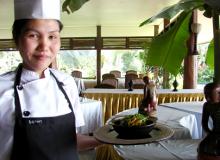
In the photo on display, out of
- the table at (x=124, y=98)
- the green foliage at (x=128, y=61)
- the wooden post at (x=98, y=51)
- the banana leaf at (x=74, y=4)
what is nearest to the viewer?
the banana leaf at (x=74, y=4)

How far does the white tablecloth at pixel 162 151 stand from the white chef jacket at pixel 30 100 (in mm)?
252

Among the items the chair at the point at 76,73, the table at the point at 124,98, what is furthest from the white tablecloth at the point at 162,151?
the chair at the point at 76,73

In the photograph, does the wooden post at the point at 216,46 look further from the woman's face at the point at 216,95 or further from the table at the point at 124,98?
the table at the point at 124,98

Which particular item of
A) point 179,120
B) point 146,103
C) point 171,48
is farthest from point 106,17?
point 171,48

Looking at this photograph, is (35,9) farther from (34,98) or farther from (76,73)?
(76,73)

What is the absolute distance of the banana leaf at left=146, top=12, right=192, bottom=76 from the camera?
1.18 m

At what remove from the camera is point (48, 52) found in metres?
0.96

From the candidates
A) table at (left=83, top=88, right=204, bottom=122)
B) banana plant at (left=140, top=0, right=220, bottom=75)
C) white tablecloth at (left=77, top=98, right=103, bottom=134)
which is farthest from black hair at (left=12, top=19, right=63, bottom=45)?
table at (left=83, top=88, right=204, bottom=122)

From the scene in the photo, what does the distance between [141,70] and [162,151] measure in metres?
9.78

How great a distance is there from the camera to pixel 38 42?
3.15ft

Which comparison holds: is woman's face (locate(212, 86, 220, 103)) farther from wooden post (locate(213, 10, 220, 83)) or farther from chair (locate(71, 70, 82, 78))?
chair (locate(71, 70, 82, 78))

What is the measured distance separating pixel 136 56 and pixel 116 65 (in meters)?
0.76

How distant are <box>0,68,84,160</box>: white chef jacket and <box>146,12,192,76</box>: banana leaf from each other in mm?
359

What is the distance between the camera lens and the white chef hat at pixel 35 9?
99 centimetres
